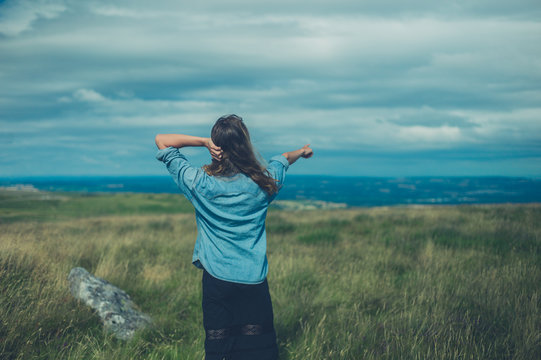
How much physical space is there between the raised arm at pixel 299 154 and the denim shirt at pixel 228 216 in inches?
13.2

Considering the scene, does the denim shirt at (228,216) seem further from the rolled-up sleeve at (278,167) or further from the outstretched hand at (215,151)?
the outstretched hand at (215,151)

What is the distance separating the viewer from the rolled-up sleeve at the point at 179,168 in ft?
8.20

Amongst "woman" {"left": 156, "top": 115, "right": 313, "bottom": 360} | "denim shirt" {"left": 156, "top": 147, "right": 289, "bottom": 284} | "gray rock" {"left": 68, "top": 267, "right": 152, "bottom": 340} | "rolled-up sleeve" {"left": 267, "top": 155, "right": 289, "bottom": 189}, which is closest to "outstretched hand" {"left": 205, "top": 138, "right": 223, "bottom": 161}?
"woman" {"left": 156, "top": 115, "right": 313, "bottom": 360}

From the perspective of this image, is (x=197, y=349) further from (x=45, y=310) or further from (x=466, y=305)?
(x=466, y=305)

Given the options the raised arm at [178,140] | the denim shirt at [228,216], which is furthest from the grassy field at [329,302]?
the raised arm at [178,140]

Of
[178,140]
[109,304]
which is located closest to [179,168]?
[178,140]

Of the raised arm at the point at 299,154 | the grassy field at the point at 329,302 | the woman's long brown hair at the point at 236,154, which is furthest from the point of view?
the grassy field at the point at 329,302

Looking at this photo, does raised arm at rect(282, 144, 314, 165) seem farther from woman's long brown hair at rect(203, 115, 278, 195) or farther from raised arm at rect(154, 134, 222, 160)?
raised arm at rect(154, 134, 222, 160)

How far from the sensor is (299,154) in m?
3.03

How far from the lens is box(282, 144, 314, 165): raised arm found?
296 centimetres

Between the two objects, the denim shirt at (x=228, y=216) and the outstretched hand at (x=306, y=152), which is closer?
the denim shirt at (x=228, y=216)

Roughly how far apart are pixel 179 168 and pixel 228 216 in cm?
48

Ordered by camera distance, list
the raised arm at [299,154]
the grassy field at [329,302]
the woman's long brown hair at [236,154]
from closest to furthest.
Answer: the woman's long brown hair at [236,154] < the raised arm at [299,154] < the grassy field at [329,302]

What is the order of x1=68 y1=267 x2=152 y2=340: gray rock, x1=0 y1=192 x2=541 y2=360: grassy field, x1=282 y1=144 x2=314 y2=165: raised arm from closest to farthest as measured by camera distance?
x1=282 y1=144 x2=314 y2=165: raised arm < x1=0 y1=192 x2=541 y2=360: grassy field < x1=68 y1=267 x2=152 y2=340: gray rock
